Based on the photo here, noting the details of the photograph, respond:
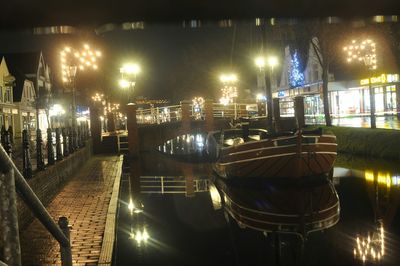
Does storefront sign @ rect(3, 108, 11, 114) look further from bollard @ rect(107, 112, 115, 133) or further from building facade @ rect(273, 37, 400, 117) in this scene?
building facade @ rect(273, 37, 400, 117)

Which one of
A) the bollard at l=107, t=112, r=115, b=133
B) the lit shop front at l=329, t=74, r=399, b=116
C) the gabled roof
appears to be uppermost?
the gabled roof

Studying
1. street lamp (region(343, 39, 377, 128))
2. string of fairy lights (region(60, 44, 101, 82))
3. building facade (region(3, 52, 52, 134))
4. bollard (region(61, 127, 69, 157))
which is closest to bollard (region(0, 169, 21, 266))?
bollard (region(61, 127, 69, 157))

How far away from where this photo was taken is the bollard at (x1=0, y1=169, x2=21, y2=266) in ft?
7.47

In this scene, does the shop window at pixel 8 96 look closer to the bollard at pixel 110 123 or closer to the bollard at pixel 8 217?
the bollard at pixel 110 123

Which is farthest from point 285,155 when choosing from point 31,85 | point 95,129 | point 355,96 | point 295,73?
point 31,85

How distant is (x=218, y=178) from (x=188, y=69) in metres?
35.3

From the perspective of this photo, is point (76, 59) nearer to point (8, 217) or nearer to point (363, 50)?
point (363, 50)

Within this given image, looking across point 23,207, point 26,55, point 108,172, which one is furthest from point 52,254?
point 26,55

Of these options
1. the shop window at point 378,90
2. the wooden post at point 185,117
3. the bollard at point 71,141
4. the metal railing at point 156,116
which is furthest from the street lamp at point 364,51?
the bollard at point 71,141

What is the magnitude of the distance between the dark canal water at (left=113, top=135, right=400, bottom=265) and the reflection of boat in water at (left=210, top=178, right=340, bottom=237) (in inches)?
1.2

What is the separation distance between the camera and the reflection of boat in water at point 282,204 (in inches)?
402

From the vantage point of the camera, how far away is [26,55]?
177 feet

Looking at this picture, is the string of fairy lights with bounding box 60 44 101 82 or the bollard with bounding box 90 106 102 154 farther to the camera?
the bollard with bounding box 90 106 102 154

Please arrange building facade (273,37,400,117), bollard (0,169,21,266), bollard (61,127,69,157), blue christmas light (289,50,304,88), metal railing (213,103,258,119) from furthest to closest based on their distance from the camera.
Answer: blue christmas light (289,50,304,88) → building facade (273,37,400,117) → metal railing (213,103,258,119) → bollard (61,127,69,157) → bollard (0,169,21,266)
